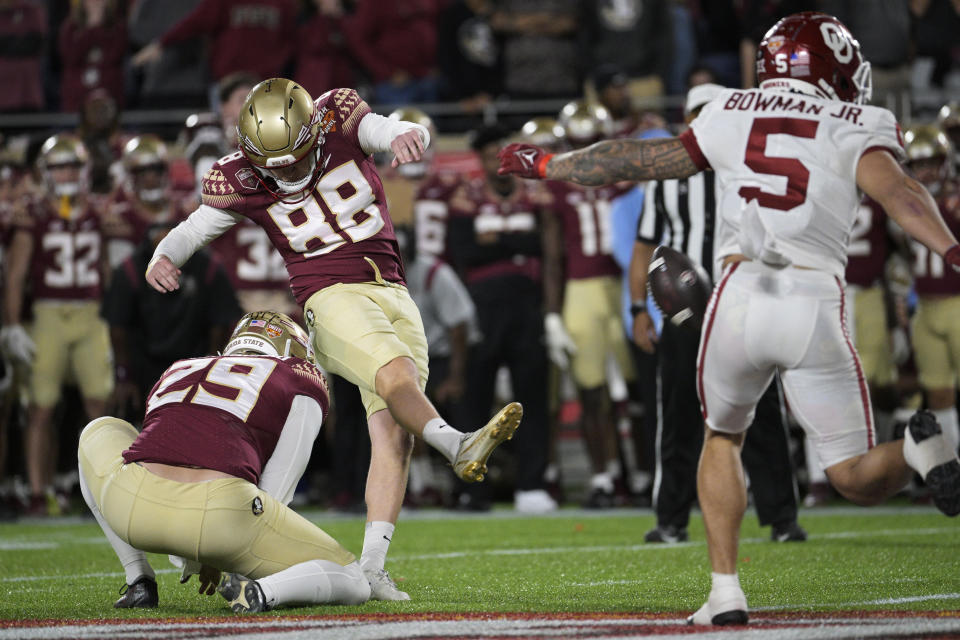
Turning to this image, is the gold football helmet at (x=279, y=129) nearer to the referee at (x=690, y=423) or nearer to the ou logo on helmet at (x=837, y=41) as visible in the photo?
the ou logo on helmet at (x=837, y=41)

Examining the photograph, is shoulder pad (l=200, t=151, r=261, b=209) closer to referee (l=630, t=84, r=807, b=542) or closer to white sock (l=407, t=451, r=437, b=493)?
referee (l=630, t=84, r=807, b=542)

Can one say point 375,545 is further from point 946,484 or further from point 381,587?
point 946,484

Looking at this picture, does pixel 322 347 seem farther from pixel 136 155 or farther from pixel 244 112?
pixel 136 155

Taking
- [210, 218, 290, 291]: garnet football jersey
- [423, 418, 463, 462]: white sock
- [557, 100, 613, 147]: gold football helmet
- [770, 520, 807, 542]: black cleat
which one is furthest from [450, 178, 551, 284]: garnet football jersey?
[423, 418, 463, 462]: white sock

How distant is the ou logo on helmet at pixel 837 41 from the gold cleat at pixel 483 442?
1.27m

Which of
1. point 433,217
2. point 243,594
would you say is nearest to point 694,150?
point 243,594

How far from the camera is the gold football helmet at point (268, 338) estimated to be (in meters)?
4.54

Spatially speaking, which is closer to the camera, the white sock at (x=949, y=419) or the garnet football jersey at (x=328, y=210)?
the garnet football jersey at (x=328, y=210)

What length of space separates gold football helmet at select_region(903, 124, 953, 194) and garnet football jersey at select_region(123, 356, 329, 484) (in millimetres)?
5228

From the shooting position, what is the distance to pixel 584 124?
9.07 metres

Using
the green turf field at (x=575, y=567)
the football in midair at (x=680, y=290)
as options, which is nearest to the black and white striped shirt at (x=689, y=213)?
the green turf field at (x=575, y=567)

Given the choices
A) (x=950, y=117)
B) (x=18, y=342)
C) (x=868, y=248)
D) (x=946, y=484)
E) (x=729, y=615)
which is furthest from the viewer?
(x=950, y=117)

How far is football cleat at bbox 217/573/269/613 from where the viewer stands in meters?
4.09

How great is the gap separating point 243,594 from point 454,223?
529 cm
